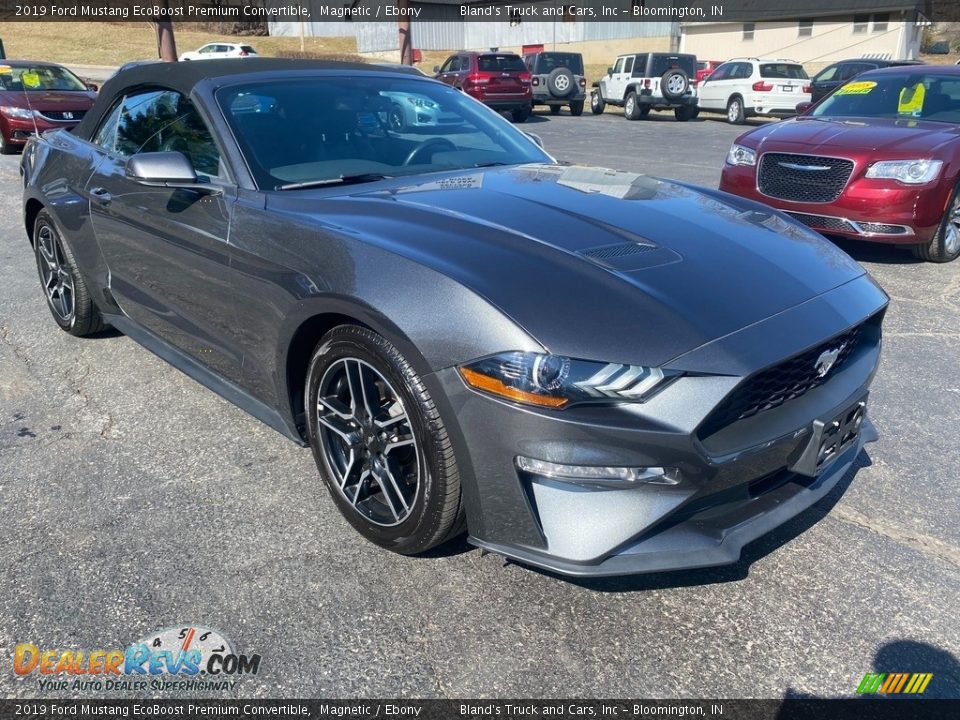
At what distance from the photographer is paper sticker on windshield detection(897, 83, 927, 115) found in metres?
7.07

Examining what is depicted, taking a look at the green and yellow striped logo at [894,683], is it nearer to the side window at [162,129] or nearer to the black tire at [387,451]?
the black tire at [387,451]

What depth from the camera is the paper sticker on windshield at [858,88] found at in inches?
A: 294

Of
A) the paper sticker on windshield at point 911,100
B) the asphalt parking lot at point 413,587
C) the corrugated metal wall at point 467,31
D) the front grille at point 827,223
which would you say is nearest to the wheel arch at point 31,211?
the asphalt parking lot at point 413,587

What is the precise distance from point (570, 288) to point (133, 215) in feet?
7.77

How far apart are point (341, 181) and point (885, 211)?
459 centimetres

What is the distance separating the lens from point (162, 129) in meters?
3.70

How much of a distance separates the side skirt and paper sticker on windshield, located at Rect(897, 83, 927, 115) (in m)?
6.50

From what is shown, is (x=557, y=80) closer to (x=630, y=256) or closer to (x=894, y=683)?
(x=630, y=256)

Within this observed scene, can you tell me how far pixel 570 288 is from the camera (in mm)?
2262

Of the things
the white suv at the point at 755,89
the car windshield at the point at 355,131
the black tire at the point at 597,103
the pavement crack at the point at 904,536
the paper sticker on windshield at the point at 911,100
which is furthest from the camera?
the black tire at the point at 597,103

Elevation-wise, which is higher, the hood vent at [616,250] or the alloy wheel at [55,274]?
the hood vent at [616,250]

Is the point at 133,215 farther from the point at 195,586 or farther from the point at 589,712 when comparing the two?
the point at 589,712

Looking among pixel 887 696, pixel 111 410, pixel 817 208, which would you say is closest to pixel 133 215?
pixel 111 410

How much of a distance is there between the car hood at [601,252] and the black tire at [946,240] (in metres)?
→ 3.78
